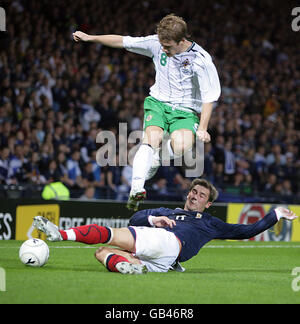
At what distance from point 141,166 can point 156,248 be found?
46.7 inches

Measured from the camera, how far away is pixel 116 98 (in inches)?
626

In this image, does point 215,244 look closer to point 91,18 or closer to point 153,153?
point 153,153

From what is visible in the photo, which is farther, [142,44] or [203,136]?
[142,44]

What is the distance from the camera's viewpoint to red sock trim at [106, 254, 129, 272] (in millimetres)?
6516

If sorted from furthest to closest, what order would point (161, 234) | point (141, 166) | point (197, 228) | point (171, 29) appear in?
point (141, 166) < point (171, 29) < point (197, 228) < point (161, 234)

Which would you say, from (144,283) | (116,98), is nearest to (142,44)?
(144,283)

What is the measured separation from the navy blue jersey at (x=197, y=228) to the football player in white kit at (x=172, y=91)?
0.37 m

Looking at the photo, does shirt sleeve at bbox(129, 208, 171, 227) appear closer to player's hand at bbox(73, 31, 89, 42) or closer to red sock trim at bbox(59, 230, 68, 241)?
red sock trim at bbox(59, 230, 68, 241)

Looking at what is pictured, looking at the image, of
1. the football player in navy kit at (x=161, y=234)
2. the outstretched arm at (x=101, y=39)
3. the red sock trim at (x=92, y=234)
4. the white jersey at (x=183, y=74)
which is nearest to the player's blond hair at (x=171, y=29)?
the white jersey at (x=183, y=74)

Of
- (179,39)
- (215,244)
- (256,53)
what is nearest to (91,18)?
(256,53)

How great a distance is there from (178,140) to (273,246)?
5.48 meters

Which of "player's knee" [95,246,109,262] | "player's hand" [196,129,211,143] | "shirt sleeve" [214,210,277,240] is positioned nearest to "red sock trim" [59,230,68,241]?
"player's knee" [95,246,109,262]

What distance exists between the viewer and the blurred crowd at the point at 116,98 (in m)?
13.8

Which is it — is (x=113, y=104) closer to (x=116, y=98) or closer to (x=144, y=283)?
(x=116, y=98)
